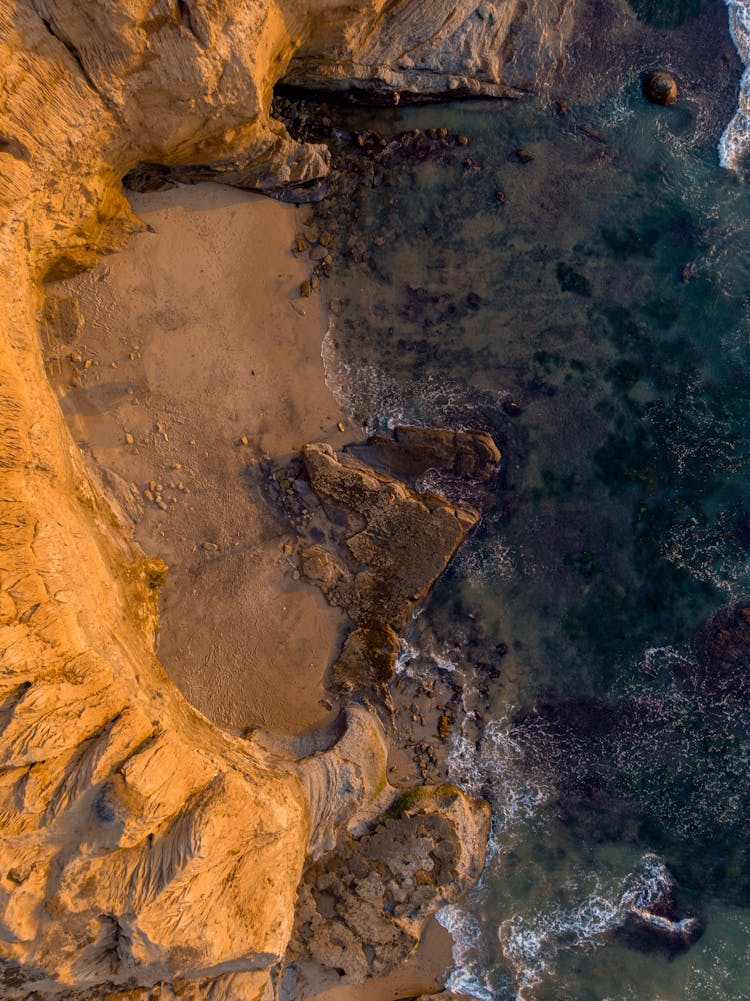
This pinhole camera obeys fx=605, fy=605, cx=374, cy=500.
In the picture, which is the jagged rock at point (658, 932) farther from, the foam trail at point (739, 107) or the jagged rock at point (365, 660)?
the foam trail at point (739, 107)

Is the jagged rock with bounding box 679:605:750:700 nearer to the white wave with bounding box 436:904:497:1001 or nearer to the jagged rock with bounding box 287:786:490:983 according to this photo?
the jagged rock with bounding box 287:786:490:983

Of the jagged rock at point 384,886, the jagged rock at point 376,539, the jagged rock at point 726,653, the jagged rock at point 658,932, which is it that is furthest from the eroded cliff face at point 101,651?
the jagged rock at point 726,653

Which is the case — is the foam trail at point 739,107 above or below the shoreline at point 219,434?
above

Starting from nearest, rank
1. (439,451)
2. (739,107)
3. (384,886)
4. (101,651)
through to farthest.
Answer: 1. (101,651)
2. (384,886)
3. (439,451)
4. (739,107)

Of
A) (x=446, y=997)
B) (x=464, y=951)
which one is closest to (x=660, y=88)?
(x=464, y=951)

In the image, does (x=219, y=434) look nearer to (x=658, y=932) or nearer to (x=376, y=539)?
(x=376, y=539)

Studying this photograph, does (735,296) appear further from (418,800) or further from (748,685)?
(418,800)
